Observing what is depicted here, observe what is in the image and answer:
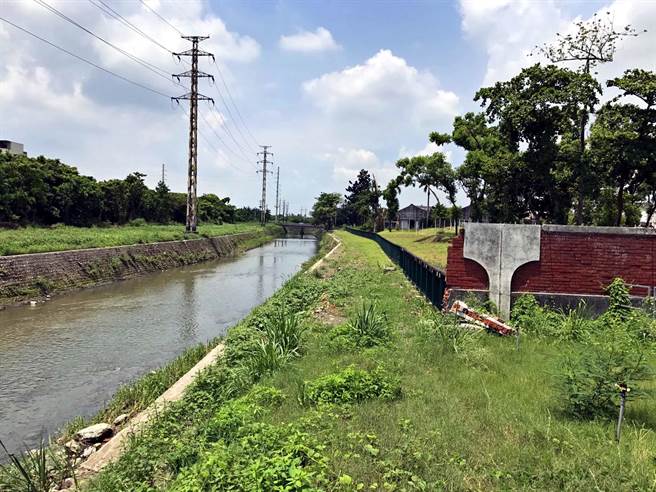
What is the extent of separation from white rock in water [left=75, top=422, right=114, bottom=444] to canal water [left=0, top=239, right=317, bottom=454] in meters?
1.31

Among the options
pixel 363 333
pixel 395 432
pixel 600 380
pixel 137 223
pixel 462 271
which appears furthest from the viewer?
pixel 137 223

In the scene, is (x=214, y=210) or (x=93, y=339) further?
(x=214, y=210)

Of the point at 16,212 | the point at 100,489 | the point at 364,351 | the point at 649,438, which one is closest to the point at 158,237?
the point at 16,212

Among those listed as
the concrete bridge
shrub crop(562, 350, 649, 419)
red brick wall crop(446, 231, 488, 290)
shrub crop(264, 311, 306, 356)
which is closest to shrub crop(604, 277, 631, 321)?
red brick wall crop(446, 231, 488, 290)

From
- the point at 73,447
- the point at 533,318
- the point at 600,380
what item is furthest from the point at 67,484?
the point at 533,318

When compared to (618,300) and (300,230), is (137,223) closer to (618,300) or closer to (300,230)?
(618,300)

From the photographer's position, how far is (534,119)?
21.0 metres

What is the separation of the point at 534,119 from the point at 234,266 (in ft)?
69.8

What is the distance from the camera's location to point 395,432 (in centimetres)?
457

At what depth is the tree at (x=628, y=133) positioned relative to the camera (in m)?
19.3

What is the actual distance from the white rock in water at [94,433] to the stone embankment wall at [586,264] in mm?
7484

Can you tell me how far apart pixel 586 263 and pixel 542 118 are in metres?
14.1

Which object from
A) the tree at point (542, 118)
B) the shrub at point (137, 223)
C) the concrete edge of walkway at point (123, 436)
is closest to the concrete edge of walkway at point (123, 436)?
the concrete edge of walkway at point (123, 436)

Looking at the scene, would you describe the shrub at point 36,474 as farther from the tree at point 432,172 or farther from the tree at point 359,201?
the tree at point 359,201
